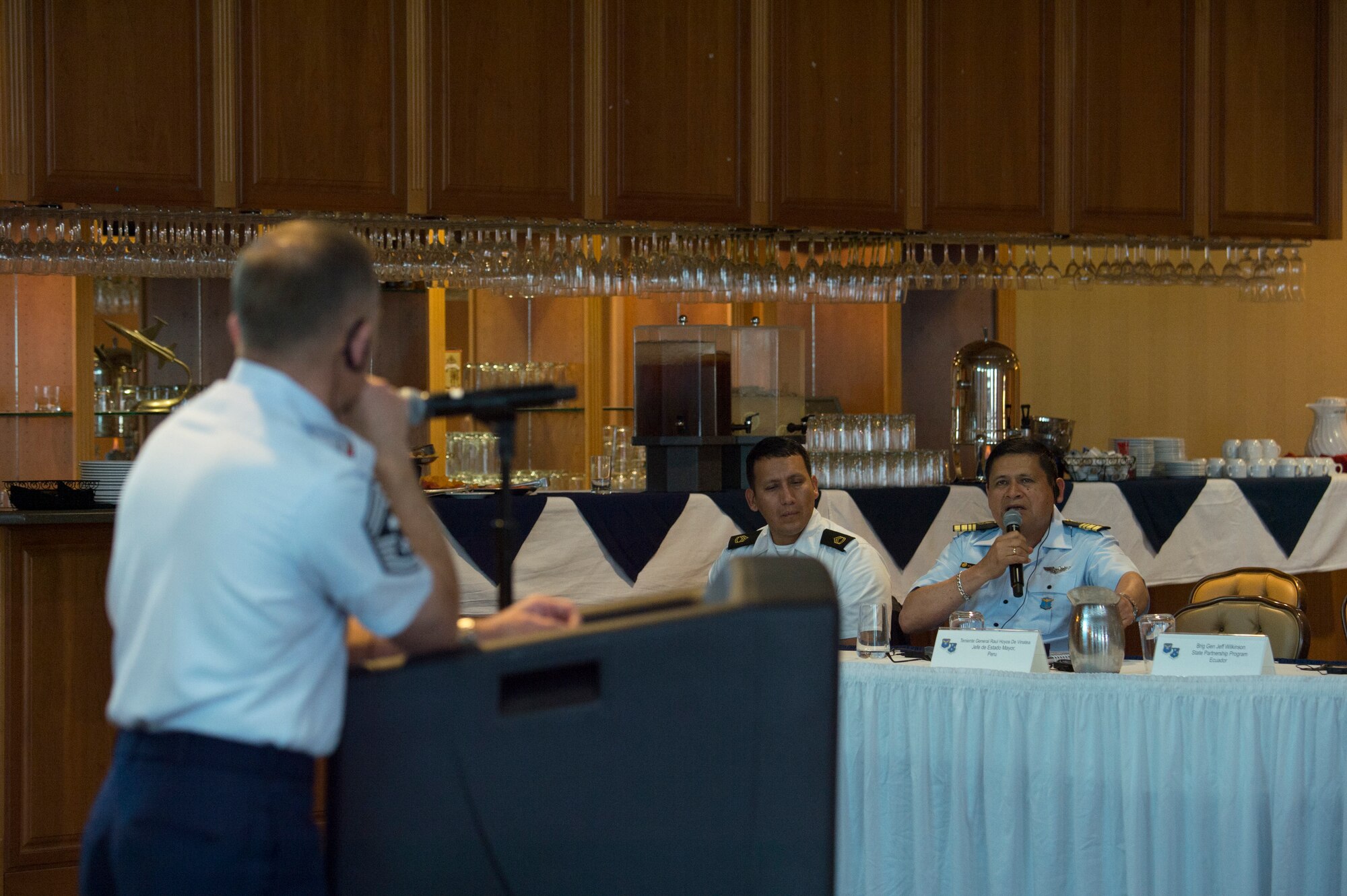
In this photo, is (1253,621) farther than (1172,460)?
No

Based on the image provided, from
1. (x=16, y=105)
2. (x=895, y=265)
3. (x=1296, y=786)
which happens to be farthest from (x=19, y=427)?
(x=1296, y=786)

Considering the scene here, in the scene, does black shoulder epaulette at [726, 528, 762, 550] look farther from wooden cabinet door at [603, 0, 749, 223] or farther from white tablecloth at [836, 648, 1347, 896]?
wooden cabinet door at [603, 0, 749, 223]

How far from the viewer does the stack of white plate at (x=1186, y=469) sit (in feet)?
16.7

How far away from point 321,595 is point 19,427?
14.9ft

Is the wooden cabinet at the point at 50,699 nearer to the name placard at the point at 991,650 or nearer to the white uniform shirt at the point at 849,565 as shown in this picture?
the white uniform shirt at the point at 849,565

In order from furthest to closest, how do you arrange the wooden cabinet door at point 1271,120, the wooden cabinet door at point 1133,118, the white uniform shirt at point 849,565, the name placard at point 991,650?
the wooden cabinet door at point 1271,120
the wooden cabinet door at point 1133,118
the white uniform shirt at point 849,565
the name placard at point 991,650

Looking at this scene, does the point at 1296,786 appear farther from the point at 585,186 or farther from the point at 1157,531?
the point at 585,186

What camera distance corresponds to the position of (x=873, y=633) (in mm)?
2723

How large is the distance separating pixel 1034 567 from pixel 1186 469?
219 cm

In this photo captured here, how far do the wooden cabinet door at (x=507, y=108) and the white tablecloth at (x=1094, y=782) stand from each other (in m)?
2.52

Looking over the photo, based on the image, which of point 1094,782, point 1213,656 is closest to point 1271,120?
point 1213,656

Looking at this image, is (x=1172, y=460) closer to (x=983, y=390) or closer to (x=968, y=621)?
(x=983, y=390)

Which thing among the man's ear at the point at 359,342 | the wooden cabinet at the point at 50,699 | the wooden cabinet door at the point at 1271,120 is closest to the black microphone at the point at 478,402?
the man's ear at the point at 359,342

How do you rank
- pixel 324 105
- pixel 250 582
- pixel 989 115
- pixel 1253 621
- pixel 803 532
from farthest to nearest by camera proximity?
1. pixel 989 115
2. pixel 324 105
3. pixel 803 532
4. pixel 1253 621
5. pixel 250 582
